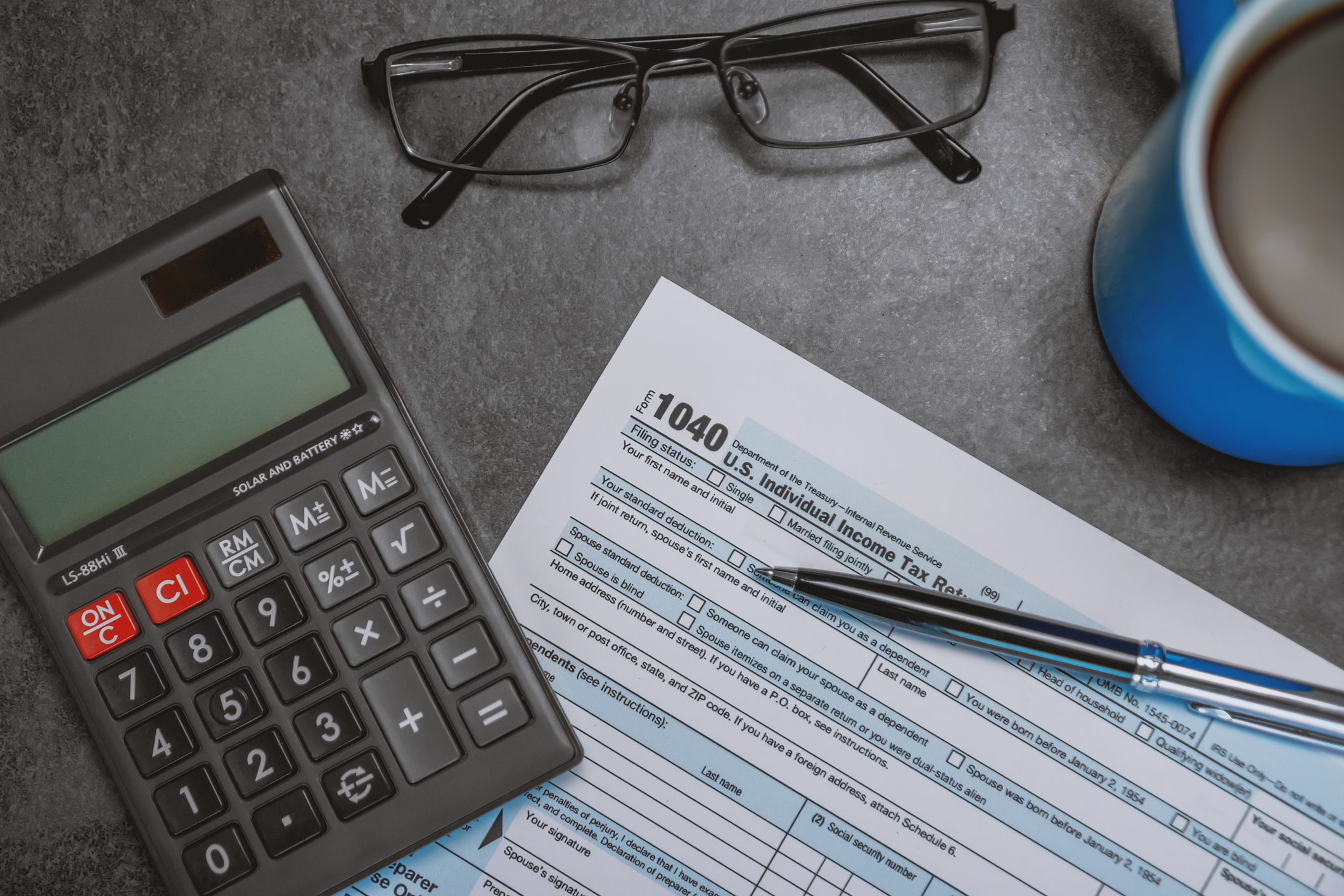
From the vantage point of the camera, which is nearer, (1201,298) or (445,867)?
(1201,298)

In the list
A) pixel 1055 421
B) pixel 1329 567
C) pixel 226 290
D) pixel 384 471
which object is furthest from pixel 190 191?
pixel 1329 567

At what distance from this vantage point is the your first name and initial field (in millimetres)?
376

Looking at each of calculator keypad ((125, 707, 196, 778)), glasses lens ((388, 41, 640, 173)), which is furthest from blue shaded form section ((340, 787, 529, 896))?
glasses lens ((388, 41, 640, 173))

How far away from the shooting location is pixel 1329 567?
40cm

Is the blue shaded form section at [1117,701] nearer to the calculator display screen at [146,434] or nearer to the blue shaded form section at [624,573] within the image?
the blue shaded form section at [624,573]

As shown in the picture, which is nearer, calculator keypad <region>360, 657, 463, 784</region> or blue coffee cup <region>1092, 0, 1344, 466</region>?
blue coffee cup <region>1092, 0, 1344, 466</region>

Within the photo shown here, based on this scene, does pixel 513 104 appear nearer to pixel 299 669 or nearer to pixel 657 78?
pixel 657 78

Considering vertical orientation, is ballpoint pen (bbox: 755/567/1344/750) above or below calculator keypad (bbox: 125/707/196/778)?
below

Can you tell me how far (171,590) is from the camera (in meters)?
0.38

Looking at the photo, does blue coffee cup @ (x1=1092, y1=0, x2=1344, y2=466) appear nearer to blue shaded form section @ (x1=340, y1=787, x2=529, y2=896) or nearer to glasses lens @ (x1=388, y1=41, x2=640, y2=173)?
glasses lens @ (x1=388, y1=41, x2=640, y2=173)

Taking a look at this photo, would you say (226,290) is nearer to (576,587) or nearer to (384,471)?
(384,471)

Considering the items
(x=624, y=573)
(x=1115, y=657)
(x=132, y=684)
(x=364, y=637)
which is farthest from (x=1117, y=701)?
(x=132, y=684)

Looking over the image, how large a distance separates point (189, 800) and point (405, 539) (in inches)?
6.0

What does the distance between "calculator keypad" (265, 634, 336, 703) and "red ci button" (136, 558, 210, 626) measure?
5 cm
